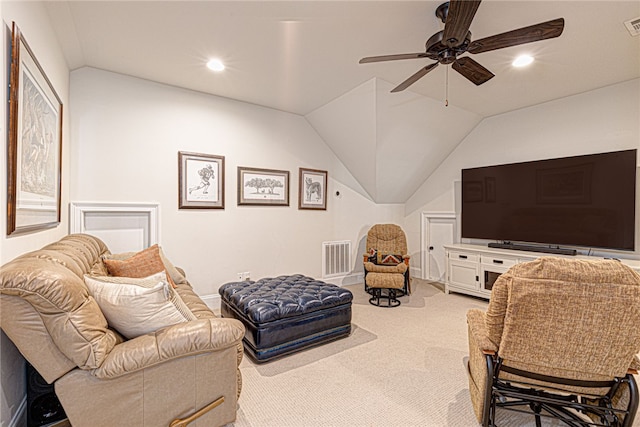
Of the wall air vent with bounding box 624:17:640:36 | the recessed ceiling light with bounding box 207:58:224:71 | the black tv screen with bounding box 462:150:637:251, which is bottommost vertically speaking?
the black tv screen with bounding box 462:150:637:251

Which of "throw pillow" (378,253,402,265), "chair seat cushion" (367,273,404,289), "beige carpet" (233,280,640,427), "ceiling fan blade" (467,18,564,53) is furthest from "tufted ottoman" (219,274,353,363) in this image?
"ceiling fan blade" (467,18,564,53)

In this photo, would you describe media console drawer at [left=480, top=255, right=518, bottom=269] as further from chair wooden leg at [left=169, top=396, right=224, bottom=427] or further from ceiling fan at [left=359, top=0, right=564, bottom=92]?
chair wooden leg at [left=169, top=396, right=224, bottom=427]

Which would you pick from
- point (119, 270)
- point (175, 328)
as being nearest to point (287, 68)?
point (119, 270)

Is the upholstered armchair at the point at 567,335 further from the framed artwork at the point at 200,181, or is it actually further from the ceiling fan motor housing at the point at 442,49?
the framed artwork at the point at 200,181

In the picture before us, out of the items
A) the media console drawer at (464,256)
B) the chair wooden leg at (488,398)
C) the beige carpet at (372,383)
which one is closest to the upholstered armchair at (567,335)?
the chair wooden leg at (488,398)

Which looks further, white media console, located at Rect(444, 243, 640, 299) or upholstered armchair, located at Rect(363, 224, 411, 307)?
upholstered armchair, located at Rect(363, 224, 411, 307)

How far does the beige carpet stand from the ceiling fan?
2.40 m

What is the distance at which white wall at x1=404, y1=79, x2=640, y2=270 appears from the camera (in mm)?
3338

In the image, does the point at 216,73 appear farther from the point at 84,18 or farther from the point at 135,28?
the point at 84,18

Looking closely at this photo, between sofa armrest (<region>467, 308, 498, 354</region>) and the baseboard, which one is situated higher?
sofa armrest (<region>467, 308, 498, 354</region>)

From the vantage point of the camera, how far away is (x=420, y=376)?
2.26 meters

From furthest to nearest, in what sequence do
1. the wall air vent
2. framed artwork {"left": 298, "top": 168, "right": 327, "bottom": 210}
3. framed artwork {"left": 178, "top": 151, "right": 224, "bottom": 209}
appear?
framed artwork {"left": 298, "top": 168, "right": 327, "bottom": 210} → framed artwork {"left": 178, "top": 151, "right": 224, "bottom": 209} → the wall air vent

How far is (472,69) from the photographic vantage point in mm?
2430

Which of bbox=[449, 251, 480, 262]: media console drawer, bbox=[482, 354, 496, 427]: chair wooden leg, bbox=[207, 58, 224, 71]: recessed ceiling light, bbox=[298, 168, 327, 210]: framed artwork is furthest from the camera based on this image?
bbox=[298, 168, 327, 210]: framed artwork
